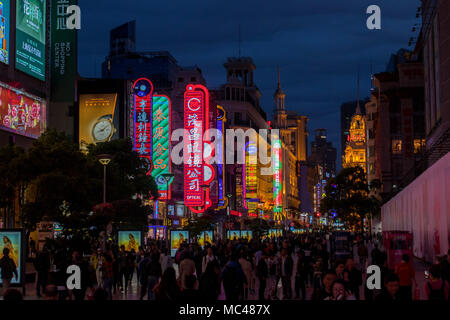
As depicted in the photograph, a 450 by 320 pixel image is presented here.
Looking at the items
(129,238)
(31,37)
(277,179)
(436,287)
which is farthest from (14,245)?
(277,179)

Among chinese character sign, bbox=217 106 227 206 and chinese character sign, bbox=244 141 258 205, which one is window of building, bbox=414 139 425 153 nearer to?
chinese character sign, bbox=217 106 227 206

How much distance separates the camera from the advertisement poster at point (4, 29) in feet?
184

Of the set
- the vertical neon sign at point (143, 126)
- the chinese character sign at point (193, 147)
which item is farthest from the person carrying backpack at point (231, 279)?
the chinese character sign at point (193, 147)

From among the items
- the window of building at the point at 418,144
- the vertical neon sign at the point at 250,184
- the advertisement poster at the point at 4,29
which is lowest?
the vertical neon sign at the point at 250,184

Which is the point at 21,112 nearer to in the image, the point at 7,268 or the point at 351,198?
the point at 7,268

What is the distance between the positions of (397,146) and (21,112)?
65.4 meters

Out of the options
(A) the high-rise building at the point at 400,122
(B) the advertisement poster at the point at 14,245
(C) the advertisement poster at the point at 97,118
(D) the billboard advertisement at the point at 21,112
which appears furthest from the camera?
(A) the high-rise building at the point at 400,122

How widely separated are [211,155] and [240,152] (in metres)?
45.9

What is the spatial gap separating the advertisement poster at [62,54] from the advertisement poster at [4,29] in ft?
26.8

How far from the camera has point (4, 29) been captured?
56.5 meters

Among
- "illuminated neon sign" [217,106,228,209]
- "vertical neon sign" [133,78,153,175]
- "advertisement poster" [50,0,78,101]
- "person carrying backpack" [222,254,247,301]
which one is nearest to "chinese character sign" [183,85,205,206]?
"vertical neon sign" [133,78,153,175]

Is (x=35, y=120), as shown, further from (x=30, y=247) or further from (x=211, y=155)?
(x=211, y=155)

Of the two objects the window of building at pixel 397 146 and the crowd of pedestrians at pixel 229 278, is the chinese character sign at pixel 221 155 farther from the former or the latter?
the crowd of pedestrians at pixel 229 278
